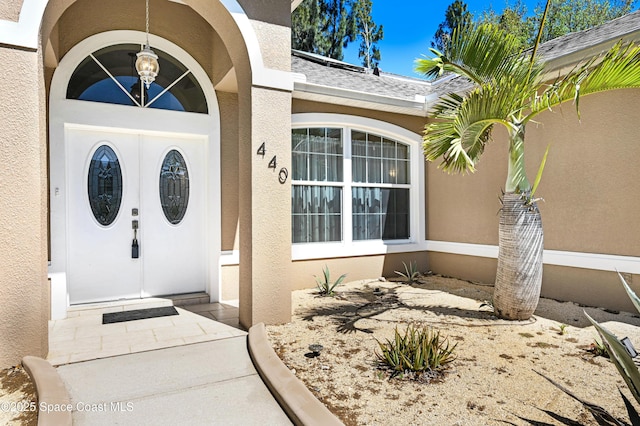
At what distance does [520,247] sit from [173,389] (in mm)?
4447

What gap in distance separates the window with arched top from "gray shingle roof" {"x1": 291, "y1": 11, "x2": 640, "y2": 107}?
2320 millimetres

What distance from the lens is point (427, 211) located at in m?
8.77

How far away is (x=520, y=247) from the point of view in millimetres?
5004

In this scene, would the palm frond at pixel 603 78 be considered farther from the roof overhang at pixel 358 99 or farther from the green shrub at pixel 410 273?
the green shrub at pixel 410 273

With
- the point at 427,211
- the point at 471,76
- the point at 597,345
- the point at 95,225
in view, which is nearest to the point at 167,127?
the point at 95,225

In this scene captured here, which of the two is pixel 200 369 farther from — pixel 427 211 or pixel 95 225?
pixel 427 211

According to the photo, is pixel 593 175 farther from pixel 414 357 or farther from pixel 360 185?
pixel 414 357

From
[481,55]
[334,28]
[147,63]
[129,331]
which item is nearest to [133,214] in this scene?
[129,331]

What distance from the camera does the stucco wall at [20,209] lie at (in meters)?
3.63

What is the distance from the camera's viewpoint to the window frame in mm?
7359

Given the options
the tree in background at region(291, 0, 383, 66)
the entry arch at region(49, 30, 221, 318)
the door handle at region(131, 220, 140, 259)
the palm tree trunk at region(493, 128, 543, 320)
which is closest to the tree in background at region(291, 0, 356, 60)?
the tree in background at region(291, 0, 383, 66)

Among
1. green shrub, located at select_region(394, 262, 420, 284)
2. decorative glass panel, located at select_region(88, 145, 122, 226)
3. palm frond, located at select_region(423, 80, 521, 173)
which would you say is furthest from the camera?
green shrub, located at select_region(394, 262, 420, 284)

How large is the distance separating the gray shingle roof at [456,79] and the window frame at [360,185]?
0.66 m

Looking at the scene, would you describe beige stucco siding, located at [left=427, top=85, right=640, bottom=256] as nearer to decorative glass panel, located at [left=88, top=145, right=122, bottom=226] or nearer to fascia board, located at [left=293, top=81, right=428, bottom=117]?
fascia board, located at [left=293, top=81, right=428, bottom=117]
